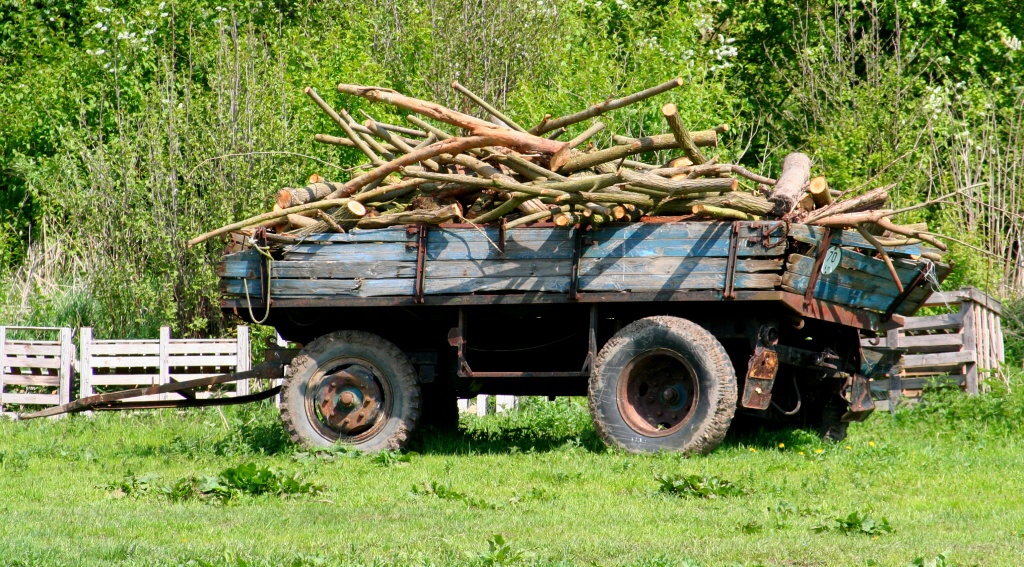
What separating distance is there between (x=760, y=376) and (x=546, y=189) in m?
2.06

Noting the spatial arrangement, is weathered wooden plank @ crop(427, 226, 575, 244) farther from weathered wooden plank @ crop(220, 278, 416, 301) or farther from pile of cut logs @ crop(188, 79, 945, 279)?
weathered wooden plank @ crop(220, 278, 416, 301)

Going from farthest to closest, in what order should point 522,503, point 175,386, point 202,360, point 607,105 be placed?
point 202,360, point 175,386, point 607,105, point 522,503

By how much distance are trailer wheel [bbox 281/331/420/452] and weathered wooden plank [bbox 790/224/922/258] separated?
3.25 metres

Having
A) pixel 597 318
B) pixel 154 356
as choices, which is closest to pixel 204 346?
pixel 154 356

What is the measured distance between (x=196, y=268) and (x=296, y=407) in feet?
21.3

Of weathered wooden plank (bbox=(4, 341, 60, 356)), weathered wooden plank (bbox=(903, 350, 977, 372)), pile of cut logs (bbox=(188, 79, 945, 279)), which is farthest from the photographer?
weathered wooden plank (bbox=(4, 341, 60, 356))

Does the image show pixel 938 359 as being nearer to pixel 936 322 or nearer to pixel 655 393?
pixel 936 322

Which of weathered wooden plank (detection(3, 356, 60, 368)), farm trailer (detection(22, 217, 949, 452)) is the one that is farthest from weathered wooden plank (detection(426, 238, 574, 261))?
weathered wooden plank (detection(3, 356, 60, 368))

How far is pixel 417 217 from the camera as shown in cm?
988

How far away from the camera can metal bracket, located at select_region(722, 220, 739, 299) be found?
30.5ft

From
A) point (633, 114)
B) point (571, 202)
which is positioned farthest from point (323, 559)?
point (633, 114)

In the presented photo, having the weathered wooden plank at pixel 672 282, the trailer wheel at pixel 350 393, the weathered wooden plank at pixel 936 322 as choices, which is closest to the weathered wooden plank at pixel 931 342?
the weathered wooden plank at pixel 936 322

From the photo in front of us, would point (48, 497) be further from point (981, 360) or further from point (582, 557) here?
point (981, 360)

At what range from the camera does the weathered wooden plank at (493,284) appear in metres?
9.69
